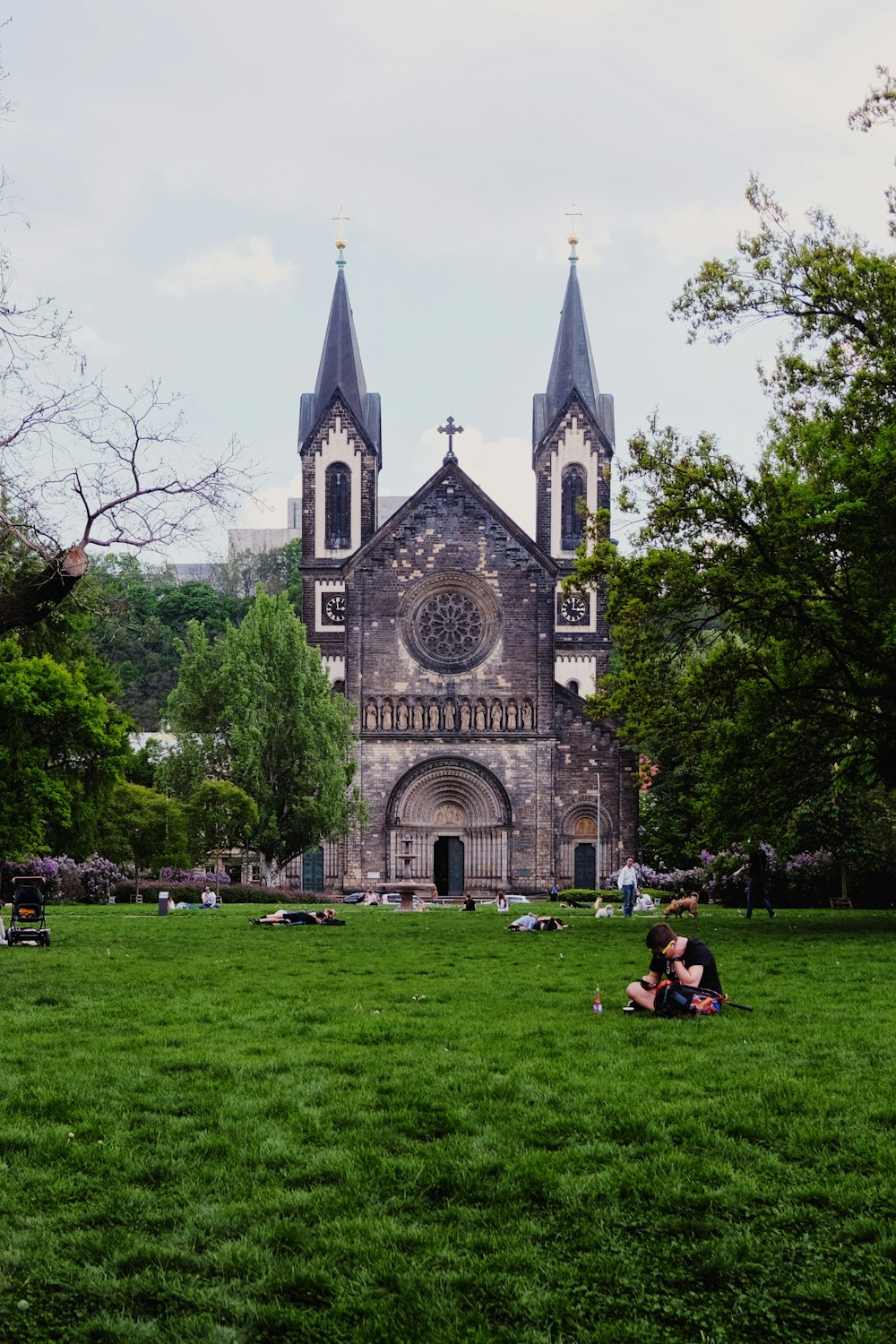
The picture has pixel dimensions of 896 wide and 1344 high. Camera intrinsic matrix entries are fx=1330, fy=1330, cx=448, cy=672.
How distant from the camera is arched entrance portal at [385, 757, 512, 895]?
2020 inches

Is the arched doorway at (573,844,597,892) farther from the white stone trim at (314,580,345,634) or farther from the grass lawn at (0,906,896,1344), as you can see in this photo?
the grass lawn at (0,906,896,1344)

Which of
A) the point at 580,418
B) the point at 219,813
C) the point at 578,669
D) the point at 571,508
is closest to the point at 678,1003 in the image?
the point at 219,813

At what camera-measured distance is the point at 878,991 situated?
12359 mm

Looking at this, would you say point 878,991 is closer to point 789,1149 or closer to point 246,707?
point 789,1149

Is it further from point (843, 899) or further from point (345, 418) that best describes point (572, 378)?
point (843, 899)

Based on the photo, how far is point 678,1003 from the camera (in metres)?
10.5

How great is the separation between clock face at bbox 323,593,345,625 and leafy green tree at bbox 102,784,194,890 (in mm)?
16982

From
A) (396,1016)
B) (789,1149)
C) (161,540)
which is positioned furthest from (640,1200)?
(161,540)

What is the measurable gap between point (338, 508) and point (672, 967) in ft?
164

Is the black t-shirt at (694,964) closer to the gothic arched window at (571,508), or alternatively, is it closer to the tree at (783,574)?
the tree at (783,574)

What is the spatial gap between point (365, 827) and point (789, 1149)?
4544 cm

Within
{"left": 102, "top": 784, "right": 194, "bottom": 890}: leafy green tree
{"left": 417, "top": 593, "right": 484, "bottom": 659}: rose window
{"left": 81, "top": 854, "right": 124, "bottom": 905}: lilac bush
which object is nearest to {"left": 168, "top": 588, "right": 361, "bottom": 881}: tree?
{"left": 102, "top": 784, "right": 194, "bottom": 890}: leafy green tree

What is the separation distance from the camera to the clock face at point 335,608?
58.2 metres

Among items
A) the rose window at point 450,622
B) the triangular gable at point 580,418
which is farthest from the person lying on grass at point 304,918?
the triangular gable at point 580,418
